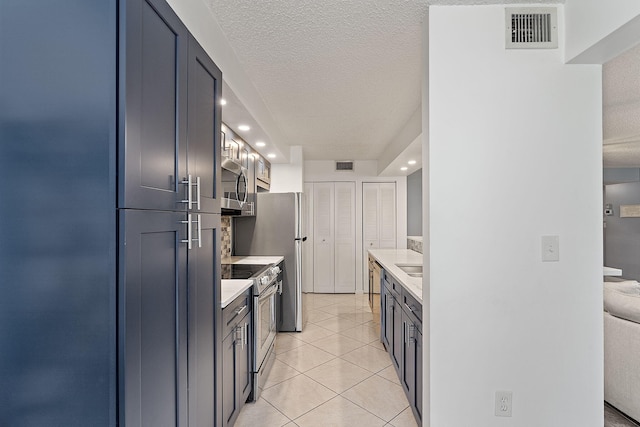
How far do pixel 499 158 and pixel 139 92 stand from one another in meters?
1.59

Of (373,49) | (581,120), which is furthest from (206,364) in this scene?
(581,120)

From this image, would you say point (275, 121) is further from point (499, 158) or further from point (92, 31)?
point (92, 31)

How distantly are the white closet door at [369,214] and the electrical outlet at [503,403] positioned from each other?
4.44 metres

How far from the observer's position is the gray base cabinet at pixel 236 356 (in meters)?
1.92

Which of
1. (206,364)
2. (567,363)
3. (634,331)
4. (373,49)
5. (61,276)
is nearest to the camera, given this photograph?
(61,276)

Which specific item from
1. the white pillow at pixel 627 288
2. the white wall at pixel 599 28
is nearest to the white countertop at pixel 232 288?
the white wall at pixel 599 28

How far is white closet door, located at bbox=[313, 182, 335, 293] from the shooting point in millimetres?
6145

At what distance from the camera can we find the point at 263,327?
9.05 ft

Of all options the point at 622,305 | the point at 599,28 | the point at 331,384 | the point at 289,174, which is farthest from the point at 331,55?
the point at 289,174

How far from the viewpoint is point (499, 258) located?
1.70 meters

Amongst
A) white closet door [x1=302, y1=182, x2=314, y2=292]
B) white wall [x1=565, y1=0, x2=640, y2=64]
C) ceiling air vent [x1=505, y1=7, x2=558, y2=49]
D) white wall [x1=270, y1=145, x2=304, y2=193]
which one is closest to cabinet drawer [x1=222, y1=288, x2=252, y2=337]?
ceiling air vent [x1=505, y1=7, x2=558, y2=49]

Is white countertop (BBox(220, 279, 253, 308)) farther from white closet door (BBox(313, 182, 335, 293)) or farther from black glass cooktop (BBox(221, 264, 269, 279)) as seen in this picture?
white closet door (BBox(313, 182, 335, 293))

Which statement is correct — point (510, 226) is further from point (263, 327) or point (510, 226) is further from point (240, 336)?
point (263, 327)

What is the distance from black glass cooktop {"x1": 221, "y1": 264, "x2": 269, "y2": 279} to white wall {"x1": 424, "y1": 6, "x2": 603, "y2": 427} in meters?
1.48
